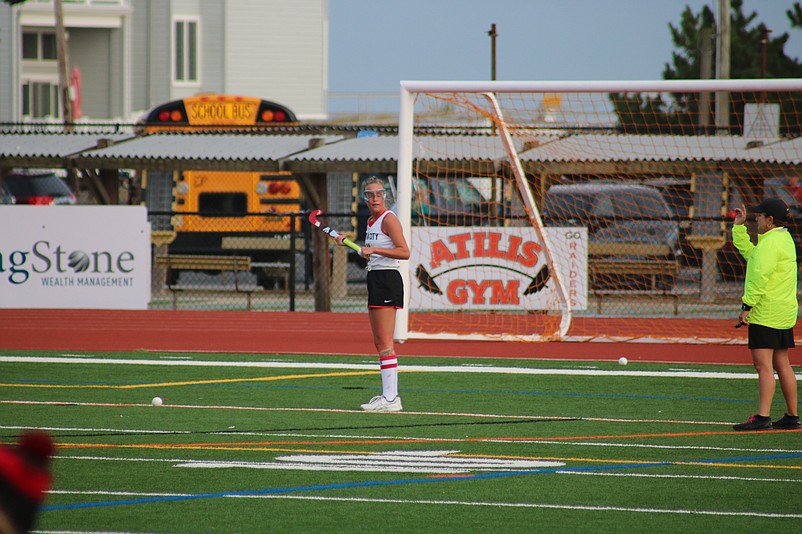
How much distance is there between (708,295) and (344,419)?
45.4 feet

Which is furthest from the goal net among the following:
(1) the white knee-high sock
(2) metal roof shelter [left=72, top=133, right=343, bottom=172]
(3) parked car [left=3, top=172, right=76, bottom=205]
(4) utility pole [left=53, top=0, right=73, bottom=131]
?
(4) utility pole [left=53, top=0, right=73, bottom=131]

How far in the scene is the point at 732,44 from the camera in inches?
1893

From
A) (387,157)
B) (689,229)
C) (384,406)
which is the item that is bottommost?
(384,406)

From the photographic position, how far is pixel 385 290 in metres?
10.3

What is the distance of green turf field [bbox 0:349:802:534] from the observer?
248 inches

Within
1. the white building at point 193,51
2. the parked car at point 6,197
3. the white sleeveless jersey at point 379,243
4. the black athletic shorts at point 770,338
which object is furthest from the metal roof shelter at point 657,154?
the white building at point 193,51

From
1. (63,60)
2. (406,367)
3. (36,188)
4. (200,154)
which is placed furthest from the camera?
(63,60)

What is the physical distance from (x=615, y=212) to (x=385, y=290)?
626 inches

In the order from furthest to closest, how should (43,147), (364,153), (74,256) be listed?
(43,147)
(364,153)
(74,256)

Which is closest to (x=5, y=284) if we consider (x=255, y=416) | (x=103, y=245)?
(x=103, y=245)

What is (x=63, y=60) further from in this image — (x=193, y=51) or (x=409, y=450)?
(x=409, y=450)

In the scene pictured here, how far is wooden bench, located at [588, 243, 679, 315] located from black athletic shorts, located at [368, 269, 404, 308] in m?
10.9

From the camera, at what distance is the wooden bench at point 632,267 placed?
21219mm

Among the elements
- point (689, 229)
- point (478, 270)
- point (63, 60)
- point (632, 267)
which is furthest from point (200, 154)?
point (63, 60)
